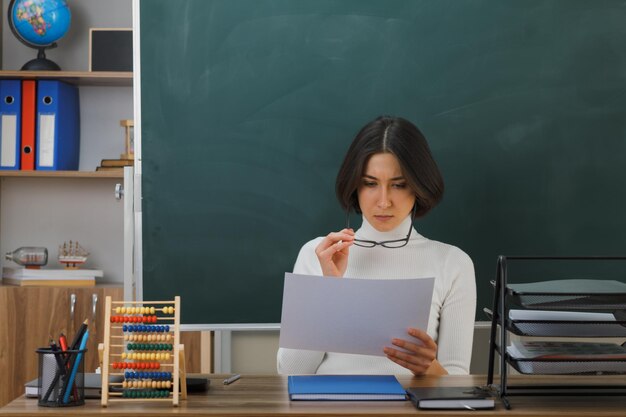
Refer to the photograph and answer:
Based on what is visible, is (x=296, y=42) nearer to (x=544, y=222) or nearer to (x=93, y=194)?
(x=544, y=222)

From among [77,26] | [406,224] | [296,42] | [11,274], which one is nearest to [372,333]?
[406,224]

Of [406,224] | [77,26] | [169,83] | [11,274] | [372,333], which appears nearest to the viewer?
[372,333]

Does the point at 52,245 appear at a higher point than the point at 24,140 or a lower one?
lower

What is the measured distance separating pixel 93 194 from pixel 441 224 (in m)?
1.67

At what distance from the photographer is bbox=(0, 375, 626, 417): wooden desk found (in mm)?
1499

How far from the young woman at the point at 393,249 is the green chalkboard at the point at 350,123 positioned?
0.41m

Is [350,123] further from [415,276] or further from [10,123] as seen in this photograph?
[10,123]

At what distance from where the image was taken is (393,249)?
94.4 inches

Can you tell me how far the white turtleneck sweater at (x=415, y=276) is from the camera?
7.22 ft

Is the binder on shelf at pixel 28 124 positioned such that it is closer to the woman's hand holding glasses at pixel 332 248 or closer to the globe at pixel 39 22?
the globe at pixel 39 22

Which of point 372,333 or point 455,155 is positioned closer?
point 372,333

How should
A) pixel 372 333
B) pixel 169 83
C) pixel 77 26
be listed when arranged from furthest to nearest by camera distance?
pixel 77 26 → pixel 169 83 → pixel 372 333

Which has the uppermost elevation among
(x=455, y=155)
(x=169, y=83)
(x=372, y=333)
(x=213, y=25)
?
(x=213, y=25)

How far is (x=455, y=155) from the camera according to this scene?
2818 millimetres
